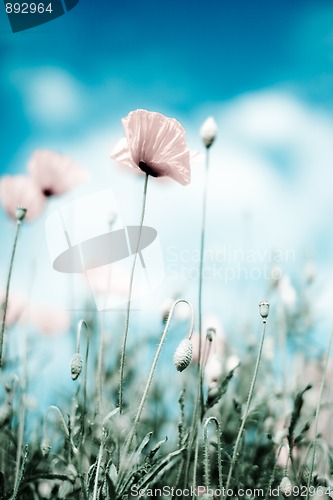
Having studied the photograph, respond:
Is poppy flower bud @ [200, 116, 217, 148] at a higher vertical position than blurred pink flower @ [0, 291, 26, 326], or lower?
higher

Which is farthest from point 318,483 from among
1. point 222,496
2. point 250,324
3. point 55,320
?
point 55,320

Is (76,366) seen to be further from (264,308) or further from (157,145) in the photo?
(157,145)

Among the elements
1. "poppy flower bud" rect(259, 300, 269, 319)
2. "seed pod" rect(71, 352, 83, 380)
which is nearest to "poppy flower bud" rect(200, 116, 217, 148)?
"poppy flower bud" rect(259, 300, 269, 319)

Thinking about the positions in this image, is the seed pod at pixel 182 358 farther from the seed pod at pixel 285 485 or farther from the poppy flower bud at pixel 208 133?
the poppy flower bud at pixel 208 133

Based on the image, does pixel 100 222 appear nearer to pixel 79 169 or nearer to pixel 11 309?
pixel 79 169

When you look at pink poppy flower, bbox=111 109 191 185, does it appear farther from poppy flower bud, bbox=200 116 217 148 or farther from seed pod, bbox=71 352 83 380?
seed pod, bbox=71 352 83 380
